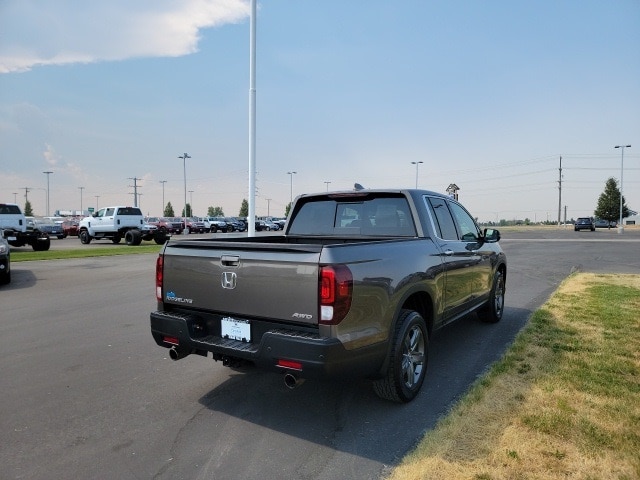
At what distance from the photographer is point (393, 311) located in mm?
3494

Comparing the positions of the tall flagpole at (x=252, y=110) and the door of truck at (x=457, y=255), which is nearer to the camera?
the door of truck at (x=457, y=255)

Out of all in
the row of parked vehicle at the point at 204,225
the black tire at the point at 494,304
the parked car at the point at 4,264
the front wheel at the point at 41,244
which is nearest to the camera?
the black tire at the point at 494,304

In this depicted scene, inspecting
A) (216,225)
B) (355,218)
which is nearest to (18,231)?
(355,218)

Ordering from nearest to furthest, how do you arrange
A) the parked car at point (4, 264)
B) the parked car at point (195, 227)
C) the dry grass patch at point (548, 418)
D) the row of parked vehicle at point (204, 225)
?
the dry grass patch at point (548, 418) → the parked car at point (4, 264) → the row of parked vehicle at point (204, 225) → the parked car at point (195, 227)

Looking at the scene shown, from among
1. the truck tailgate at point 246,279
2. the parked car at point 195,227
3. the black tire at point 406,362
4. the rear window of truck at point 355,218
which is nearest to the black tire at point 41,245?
the rear window of truck at point 355,218

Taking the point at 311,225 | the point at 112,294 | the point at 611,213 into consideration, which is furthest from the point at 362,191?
the point at 611,213

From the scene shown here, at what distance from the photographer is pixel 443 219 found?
197 inches

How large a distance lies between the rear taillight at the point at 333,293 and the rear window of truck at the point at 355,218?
66.8 inches

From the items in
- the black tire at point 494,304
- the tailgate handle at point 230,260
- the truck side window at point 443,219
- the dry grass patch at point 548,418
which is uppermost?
the truck side window at point 443,219

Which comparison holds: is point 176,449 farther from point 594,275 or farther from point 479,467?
point 594,275

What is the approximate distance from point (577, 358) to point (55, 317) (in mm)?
7216

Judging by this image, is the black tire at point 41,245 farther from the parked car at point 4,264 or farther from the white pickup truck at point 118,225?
the parked car at point 4,264

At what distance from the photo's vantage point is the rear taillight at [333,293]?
2.98 m

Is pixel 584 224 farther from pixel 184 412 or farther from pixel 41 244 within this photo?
pixel 184 412
